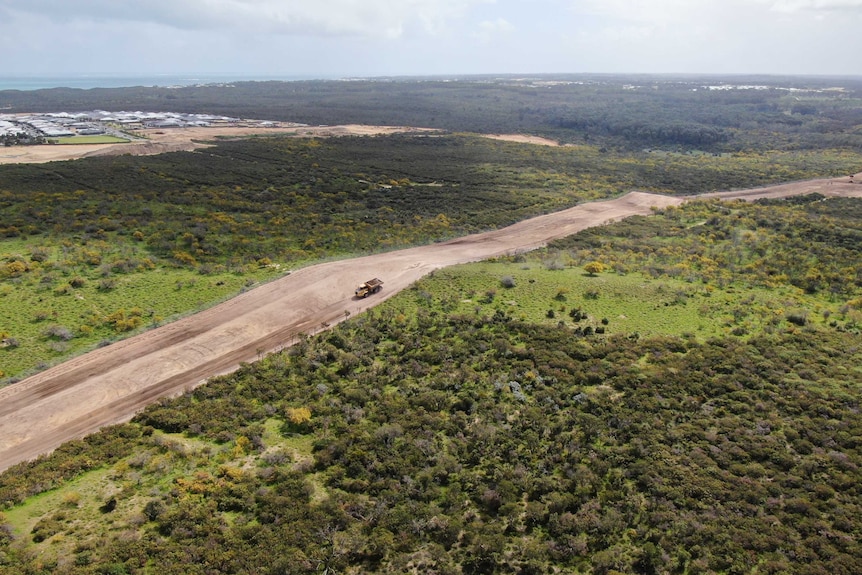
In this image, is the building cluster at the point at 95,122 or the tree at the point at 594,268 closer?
the tree at the point at 594,268

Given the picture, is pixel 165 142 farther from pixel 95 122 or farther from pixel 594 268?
pixel 594 268

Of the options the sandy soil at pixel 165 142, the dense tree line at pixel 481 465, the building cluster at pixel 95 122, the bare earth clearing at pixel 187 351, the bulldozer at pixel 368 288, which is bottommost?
the dense tree line at pixel 481 465

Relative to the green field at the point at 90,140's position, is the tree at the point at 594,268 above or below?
below

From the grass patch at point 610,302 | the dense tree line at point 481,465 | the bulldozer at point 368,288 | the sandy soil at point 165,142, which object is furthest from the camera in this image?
the sandy soil at point 165,142

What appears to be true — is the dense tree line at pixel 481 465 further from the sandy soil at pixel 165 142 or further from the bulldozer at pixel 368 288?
the sandy soil at pixel 165 142

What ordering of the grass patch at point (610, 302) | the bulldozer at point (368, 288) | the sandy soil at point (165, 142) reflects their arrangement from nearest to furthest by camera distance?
the grass patch at point (610, 302)
the bulldozer at point (368, 288)
the sandy soil at point (165, 142)

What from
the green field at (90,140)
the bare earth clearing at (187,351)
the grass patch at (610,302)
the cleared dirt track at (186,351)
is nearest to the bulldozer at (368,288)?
the bare earth clearing at (187,351)

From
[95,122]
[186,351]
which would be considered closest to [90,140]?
[95,122]
